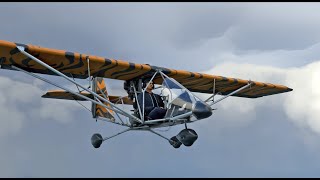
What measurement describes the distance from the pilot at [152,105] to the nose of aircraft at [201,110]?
5.21 ft

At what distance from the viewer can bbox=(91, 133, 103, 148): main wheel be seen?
1243 cm

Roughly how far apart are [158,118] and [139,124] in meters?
0.97

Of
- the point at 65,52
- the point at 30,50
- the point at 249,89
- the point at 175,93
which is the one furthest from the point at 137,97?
the point at 249,89

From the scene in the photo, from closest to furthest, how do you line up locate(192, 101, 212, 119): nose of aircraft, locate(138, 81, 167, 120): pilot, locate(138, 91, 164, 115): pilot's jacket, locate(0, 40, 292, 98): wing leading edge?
locate(192, 101, 212, 119): nose of aircraft < locate(0, 40, 292, 98): wing leading edge < locate(138, 81, 167, 120): pilot < locate(138, 91, 164, 115): pilot's jacket

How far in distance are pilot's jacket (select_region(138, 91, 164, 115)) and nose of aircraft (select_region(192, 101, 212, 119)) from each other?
6.32 ft

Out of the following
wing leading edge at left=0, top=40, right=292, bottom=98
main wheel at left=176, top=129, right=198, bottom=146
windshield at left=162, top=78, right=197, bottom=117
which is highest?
wing leading edge at left=0, top=40, right=292, bottom=98

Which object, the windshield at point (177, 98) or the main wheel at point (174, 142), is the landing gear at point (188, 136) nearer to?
the windshield at point (177, 98)

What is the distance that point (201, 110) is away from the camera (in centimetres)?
878

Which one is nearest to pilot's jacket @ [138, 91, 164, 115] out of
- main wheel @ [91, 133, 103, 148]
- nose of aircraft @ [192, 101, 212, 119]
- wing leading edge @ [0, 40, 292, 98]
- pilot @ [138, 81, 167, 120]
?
pilot @ [138, 81, 167, 120]

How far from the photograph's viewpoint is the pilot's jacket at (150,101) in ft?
34.9

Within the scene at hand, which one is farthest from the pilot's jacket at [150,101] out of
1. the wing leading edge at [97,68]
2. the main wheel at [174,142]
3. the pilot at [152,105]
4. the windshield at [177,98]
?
the main wheel at [174,142]

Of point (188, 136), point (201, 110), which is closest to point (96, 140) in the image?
point (188, 136)

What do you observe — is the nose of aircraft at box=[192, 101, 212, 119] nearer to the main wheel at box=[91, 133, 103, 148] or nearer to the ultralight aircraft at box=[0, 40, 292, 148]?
the ultralight aircraft at box=[0, 40, 292, 148]

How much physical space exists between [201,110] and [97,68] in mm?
3435
